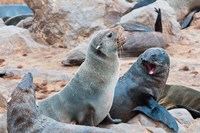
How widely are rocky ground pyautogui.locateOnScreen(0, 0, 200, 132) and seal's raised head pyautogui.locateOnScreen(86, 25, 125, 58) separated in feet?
2.20

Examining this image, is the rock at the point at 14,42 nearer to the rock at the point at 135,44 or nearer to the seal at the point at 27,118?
the rock at the point at 135,44

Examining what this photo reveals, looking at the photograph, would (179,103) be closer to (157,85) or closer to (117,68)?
(157,85)

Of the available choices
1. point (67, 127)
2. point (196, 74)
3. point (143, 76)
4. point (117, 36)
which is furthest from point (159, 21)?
point (67, 127)

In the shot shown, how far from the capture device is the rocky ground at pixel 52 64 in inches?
226

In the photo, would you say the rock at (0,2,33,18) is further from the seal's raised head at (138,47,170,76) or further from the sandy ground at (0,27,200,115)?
the seal's raised head at (138,47,170,76)

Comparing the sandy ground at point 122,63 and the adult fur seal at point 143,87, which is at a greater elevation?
the adult fur seal at point 143,87

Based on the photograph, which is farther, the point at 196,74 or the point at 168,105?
the point at 196,74

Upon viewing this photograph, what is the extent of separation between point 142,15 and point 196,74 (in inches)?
92.8

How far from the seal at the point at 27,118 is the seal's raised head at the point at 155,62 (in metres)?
1.77

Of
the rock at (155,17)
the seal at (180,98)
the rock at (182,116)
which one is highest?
the rock at (182,116)

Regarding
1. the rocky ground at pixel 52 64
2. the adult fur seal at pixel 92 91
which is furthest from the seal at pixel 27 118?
the rocky ground at pixel 52 64

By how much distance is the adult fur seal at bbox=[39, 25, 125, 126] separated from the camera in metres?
4.14

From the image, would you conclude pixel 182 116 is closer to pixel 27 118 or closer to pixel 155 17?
pixel 27 118

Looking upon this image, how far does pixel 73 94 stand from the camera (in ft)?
13.7
